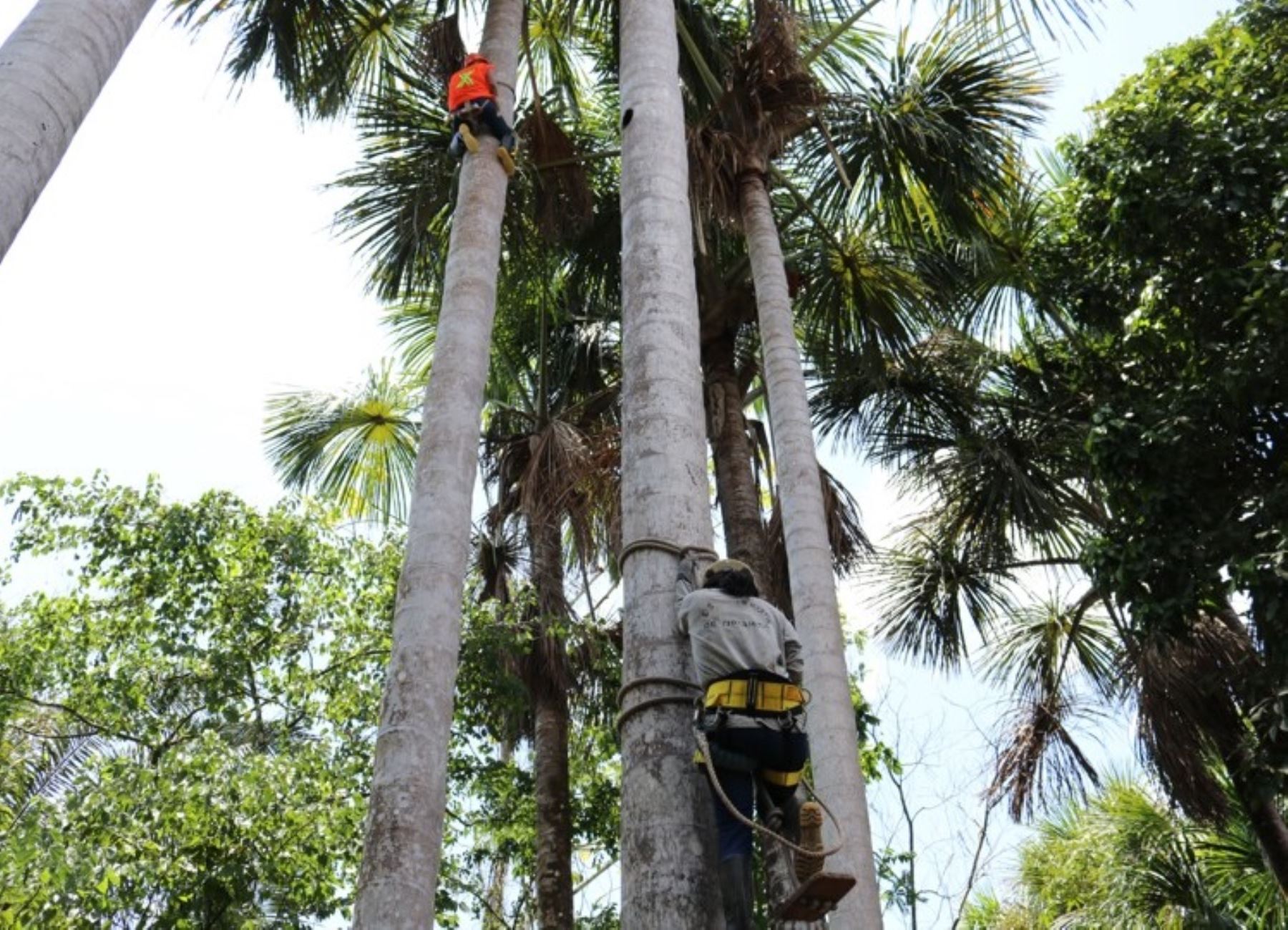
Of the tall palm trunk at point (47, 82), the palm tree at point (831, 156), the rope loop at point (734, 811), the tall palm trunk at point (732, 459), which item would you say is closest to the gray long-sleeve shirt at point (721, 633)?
the rope loop at point (734, 811)

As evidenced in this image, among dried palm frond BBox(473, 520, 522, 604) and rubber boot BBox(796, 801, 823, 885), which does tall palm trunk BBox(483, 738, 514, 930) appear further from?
rubber boot BBox(796, 801, 823, 885)

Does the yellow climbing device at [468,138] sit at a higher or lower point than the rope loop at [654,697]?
higher

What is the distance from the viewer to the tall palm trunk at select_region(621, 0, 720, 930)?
4.26 meters

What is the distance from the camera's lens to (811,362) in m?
13.9

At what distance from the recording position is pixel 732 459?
37.1 ft

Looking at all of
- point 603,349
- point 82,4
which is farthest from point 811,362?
point 82,4

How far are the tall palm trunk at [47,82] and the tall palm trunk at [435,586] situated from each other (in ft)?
8.91

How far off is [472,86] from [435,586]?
375 centimetres

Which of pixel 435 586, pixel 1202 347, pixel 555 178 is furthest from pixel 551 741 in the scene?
pixel 1202 347

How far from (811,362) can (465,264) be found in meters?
6.47

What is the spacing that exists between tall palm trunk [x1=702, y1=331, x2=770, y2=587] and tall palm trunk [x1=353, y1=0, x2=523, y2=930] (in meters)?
3.28

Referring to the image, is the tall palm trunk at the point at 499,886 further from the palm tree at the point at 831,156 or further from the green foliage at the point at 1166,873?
the green foliage at the point at 1166,873

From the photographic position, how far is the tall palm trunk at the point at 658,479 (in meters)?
4.26

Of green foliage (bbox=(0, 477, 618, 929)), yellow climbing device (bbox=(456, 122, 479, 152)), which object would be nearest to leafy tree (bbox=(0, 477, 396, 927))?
green foliage (bbox=(0, 477, 618, 929))
